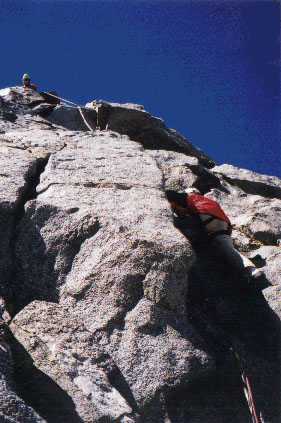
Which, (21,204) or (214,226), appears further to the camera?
(214,226)

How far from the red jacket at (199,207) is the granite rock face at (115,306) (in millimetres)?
→ 378

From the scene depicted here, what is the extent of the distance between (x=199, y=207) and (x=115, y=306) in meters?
4.06

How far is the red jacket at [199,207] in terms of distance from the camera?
35.1 feet

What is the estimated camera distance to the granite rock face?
249 inches

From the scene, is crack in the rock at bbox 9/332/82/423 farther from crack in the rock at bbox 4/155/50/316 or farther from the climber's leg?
the climber's leg

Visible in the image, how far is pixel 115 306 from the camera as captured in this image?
757 centimetres

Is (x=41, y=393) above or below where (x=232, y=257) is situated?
below

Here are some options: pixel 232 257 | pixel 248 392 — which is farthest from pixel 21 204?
pixel 248 392

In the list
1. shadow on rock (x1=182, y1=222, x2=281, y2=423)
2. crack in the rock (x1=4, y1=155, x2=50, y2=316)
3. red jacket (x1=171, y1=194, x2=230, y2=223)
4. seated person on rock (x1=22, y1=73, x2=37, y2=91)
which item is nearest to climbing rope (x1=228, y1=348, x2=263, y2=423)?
shadow on rock (x1=182, y1=222, x2=281, y2=423)

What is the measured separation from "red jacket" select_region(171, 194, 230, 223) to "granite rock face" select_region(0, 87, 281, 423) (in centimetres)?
38

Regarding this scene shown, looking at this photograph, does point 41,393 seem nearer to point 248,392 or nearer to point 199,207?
point 248,392

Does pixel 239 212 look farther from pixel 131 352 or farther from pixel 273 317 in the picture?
pixel 131 352

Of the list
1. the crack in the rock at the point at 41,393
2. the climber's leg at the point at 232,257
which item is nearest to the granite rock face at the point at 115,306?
the crack in the rock at the point at 41,393

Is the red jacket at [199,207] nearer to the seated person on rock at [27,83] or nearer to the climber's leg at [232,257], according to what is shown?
the climber's leg at [232,257]
